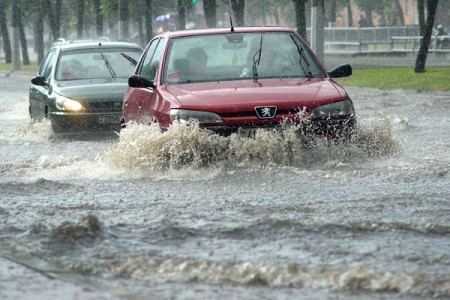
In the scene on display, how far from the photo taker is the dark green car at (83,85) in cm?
1759

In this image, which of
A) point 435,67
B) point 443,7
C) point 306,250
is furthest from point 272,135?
point 443,7

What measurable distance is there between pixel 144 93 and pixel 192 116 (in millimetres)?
1719

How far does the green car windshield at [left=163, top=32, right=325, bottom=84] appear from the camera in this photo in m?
12.6

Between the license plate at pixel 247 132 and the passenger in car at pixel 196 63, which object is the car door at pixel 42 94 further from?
the license plate at pixel 247 132

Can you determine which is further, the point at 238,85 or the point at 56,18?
the point at 56,18

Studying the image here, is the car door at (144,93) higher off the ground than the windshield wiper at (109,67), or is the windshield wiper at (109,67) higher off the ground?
the car door at (144,93)

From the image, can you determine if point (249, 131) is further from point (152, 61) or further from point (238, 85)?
point (152, 61)

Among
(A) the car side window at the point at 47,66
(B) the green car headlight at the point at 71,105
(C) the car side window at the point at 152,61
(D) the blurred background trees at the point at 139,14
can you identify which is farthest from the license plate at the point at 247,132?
(D) the blurred background trees at the point at 139,14

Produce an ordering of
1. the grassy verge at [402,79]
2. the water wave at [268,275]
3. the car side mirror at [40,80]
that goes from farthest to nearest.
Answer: the grassy verge at [402,79] < the car side mirror at [40,80] < the water wave at [268,275]

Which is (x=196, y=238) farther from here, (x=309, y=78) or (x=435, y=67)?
(x=435, y=67)

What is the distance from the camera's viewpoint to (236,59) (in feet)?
41.8

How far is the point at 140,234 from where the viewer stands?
7980 millimetres

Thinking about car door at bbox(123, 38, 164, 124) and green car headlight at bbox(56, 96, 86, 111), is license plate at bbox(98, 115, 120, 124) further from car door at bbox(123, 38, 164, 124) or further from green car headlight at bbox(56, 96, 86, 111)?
car door at bbox(123, 38, 164, 124)

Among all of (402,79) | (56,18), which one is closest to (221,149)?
(402,79)
